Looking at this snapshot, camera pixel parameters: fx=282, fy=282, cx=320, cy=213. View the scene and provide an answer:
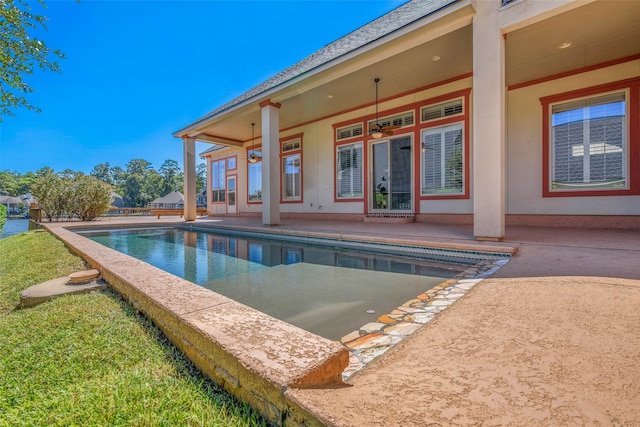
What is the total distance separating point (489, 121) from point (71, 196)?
13532 mm

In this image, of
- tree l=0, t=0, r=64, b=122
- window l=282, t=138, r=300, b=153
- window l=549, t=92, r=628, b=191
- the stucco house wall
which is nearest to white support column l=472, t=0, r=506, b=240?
the stucco house wall

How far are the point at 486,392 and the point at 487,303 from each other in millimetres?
1189

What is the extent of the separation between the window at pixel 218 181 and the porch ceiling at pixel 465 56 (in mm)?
7232

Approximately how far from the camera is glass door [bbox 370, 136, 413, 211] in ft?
26.1

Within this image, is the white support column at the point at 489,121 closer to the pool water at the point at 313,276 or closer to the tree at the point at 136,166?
the pool water at the point at 313,276

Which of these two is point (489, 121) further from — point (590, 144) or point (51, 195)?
point (51, 195)

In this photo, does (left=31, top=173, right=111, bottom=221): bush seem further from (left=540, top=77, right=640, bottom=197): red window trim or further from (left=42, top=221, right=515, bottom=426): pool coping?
(left=540, top=77, right=640, bottom=197): red window trim

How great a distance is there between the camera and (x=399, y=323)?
188cm

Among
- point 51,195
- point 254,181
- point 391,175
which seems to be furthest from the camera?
point 254,181

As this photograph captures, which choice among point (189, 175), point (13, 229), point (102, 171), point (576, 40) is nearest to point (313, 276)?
point (576, 40)

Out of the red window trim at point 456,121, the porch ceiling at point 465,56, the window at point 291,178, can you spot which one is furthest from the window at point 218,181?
the red window trim at point 456,121

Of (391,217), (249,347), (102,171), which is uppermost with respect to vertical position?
(102,171)

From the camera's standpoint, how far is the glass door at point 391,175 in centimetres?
797

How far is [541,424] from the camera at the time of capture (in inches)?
33.5
